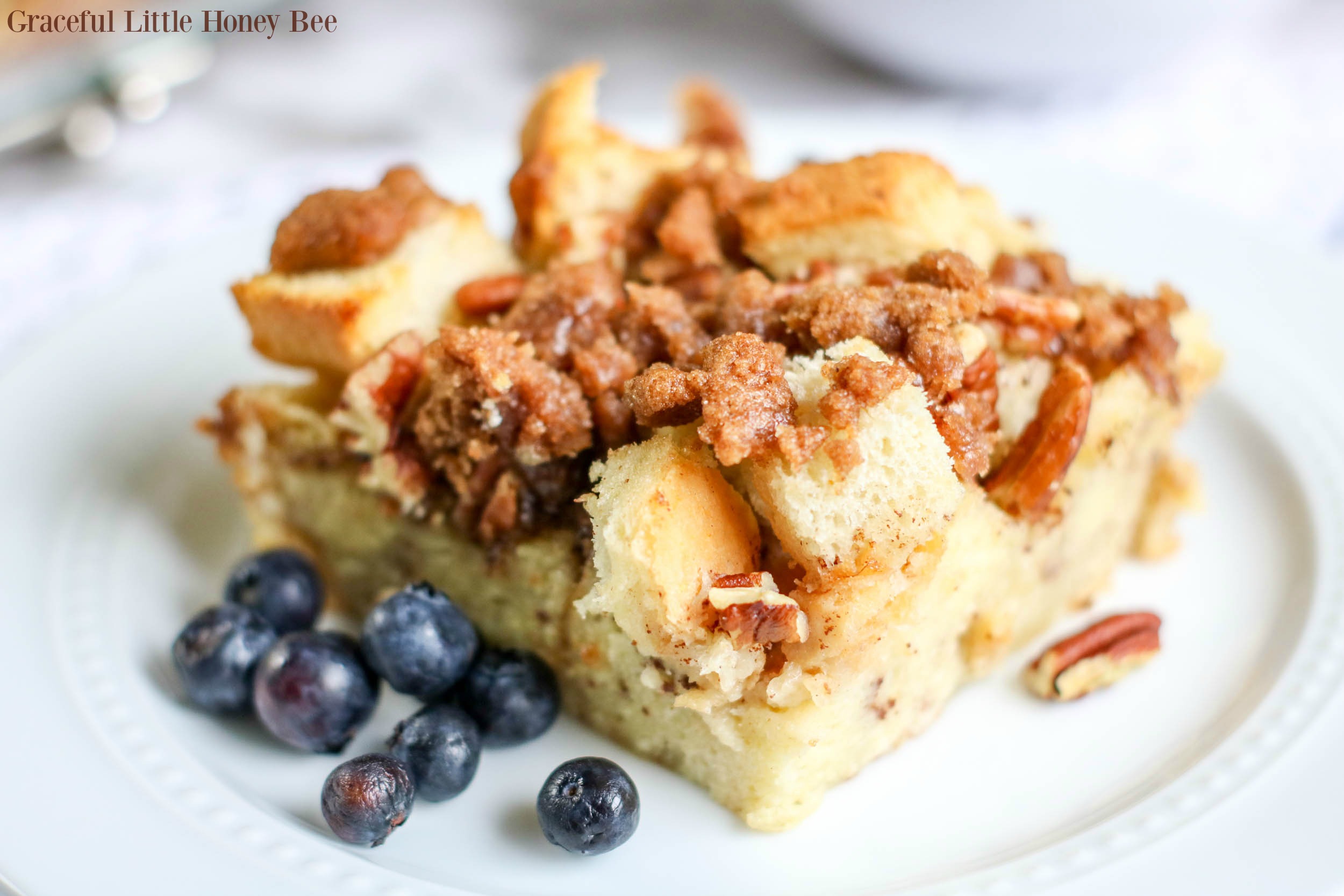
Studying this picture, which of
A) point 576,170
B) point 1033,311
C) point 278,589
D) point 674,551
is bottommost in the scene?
point 278,589

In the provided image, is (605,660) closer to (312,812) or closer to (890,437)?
(312,812)

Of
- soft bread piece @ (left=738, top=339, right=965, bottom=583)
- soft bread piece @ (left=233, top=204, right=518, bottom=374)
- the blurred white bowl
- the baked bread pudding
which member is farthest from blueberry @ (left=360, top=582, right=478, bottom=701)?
the blurred white bowl

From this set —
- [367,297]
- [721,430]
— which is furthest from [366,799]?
[367,297]

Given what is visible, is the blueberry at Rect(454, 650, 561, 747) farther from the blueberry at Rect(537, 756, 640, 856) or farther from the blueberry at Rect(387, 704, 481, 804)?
the blueberry at Rect(537, 756, 640, 856)

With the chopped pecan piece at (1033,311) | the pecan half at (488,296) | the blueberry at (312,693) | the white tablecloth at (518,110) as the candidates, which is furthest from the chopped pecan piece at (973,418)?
the white tablecloth at (518,110)

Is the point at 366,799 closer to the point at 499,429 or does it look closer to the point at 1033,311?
the point at 499,429
